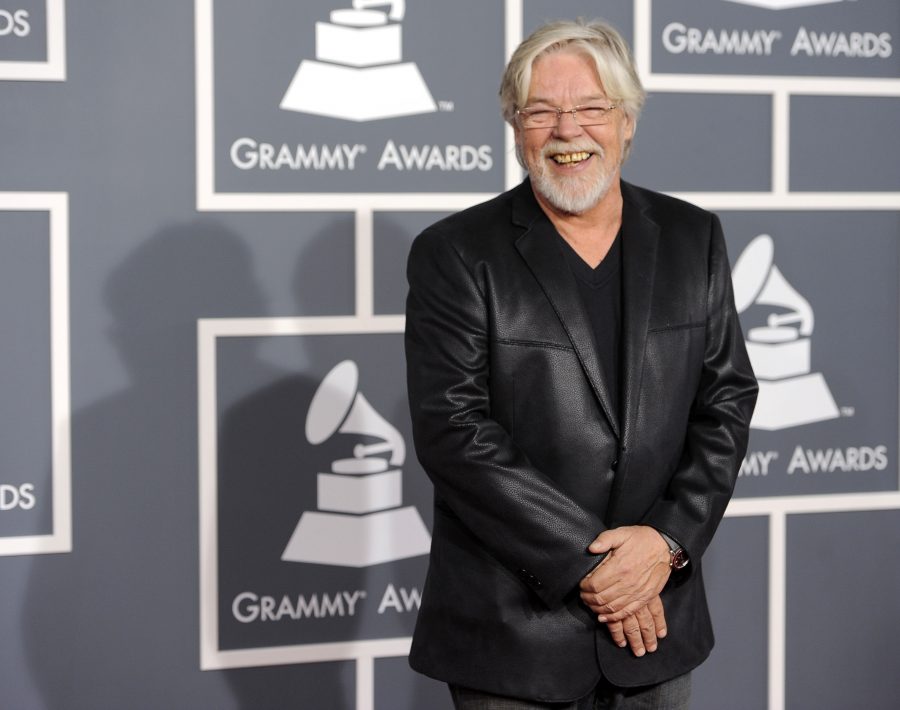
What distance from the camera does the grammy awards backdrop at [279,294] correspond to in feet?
8.84

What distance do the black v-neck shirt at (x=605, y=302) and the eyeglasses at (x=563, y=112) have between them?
18cm

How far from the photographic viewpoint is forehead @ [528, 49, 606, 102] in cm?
175

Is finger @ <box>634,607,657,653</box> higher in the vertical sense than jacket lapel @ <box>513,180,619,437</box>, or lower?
lower

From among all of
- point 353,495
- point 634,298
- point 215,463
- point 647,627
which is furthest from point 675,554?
point 215,463

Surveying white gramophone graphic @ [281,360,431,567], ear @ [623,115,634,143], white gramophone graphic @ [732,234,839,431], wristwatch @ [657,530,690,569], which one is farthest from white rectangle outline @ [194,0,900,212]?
wristwatch @ [657,530,690,569]

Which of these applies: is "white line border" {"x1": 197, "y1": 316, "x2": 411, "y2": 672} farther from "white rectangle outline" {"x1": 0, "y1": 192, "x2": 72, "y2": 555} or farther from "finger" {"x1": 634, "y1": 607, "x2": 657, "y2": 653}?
"finger" {"x1": 634, "y1": 607, "x2": 657, "y2": 653}

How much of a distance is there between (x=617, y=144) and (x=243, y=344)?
1282 mm

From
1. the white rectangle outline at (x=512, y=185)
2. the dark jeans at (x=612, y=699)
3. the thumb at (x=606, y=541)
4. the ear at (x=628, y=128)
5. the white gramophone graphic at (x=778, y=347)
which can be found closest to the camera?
the thumb at (x=606, y=541)

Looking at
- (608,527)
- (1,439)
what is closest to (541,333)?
(608,527)

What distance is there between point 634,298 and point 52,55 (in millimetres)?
1608

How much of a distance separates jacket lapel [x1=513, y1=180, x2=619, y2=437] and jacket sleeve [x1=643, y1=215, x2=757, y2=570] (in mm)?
146

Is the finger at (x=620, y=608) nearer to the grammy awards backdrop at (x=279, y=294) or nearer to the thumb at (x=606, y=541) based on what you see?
the thumb at (x=606, y=541)

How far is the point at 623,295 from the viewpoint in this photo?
1.76m

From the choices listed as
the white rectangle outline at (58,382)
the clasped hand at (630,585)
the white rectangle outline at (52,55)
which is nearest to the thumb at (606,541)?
the clasped hand at (630,585)
